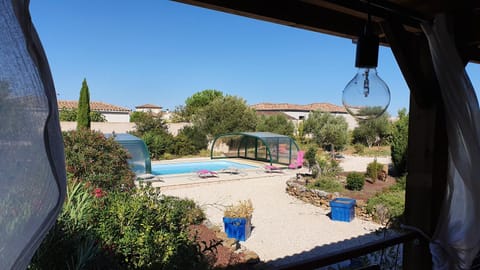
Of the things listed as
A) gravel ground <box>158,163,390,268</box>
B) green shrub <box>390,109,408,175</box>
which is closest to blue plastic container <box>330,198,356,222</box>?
gravel ground <box>158,163,390,268</box>

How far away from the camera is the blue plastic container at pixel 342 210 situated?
Result: 605 centimetres

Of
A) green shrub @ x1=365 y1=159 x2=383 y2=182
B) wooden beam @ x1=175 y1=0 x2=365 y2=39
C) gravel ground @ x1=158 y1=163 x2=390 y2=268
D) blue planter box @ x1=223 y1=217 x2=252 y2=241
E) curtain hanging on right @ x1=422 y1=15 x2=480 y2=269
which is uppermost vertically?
wooden beam @ x1=175 y1=0 x2=365 y2=39

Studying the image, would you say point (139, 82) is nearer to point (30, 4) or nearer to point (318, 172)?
point (318, 172)

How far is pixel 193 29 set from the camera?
11.6m

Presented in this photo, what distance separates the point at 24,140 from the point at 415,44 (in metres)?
1.93

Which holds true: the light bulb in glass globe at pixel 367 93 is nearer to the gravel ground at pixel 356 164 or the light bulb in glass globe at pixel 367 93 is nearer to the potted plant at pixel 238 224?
the potted plant at pixel 238 224

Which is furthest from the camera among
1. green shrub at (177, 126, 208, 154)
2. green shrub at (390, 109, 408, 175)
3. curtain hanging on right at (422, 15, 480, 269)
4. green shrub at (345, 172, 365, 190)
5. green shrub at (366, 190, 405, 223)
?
green shrub at (177, 126, 208, 154)

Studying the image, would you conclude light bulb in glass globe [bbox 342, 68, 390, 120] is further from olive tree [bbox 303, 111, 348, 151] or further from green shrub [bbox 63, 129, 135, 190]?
olive tree [bbox 303, 111, 348, 151]

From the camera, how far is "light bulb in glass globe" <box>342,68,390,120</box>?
147 centimetres

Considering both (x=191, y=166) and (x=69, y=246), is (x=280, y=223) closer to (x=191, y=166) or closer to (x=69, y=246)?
(x=69, y=246)

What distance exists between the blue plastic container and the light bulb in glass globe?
493 cm

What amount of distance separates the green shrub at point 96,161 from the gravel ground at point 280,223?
187 centimetres

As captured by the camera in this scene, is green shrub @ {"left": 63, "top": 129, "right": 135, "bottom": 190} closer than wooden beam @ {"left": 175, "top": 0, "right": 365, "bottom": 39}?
No

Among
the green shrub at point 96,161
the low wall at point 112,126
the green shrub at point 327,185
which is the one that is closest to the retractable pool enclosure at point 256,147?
the low wall at point 112,126
